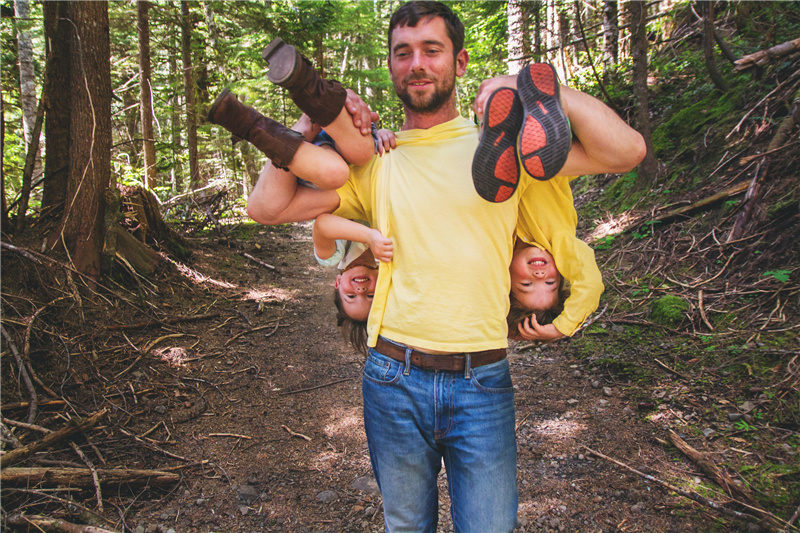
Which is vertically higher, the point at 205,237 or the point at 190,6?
the point at 190,6

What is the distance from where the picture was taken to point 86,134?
498cm

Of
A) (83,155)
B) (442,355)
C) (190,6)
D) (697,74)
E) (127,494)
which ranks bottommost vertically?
(127,494)

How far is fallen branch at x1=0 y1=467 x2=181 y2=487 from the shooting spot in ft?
8.82

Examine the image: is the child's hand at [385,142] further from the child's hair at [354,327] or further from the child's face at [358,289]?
the child's hair at [354,327]

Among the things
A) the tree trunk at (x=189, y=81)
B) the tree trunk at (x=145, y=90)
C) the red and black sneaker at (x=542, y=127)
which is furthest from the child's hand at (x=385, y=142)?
the tree trunk at (x=189, y=81)

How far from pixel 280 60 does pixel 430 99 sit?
622 mm

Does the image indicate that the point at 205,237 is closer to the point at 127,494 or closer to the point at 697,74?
the point at 127,494

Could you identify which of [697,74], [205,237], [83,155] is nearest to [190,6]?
[205,237]

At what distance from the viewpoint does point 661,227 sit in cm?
581

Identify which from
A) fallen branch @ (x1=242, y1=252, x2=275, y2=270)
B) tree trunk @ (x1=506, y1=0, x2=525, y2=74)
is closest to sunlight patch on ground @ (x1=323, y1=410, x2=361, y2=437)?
fallen branch @ (x1=242, y1=252, x2=275, y2=270)

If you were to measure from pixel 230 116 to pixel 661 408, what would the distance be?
3.68m

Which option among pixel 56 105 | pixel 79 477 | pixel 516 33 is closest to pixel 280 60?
pixel 79 477

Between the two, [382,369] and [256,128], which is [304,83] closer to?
[256,128]

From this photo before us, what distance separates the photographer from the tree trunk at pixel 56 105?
5105 mm
